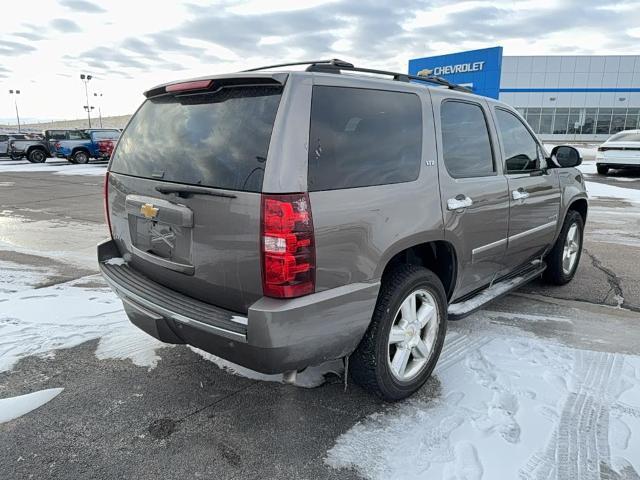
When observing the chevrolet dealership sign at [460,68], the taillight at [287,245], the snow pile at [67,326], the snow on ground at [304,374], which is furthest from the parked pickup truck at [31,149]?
the taillight at [287,245]

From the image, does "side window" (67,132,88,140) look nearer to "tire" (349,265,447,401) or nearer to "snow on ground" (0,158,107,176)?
"snow on ground" (0,158,107,176)

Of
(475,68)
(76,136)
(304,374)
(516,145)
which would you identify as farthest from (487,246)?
(76,136)

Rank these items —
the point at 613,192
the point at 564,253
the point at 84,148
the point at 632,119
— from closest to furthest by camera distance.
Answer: the point at 564,253 < the point at 613,192 < the point at 84,148 < the point at 632,119

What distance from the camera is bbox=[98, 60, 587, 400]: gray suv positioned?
7.37 feet

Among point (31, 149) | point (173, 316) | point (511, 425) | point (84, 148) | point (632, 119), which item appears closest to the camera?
point (173, 316)

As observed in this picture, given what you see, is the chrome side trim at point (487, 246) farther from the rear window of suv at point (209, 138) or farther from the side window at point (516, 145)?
the rear window of suv at point (209, 138)

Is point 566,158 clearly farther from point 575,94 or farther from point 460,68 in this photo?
point 575,94

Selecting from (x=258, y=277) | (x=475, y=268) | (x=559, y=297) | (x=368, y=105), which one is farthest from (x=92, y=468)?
(x=559, y=297)

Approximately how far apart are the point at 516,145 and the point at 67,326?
4076 millimetres

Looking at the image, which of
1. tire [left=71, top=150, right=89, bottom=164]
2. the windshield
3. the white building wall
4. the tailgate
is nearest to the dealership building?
the white building wall

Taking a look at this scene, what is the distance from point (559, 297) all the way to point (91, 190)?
41.6 ft

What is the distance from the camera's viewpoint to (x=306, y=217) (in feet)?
7.29

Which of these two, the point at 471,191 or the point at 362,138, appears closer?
the point at 362,138

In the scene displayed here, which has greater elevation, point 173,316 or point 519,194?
point 519,194
